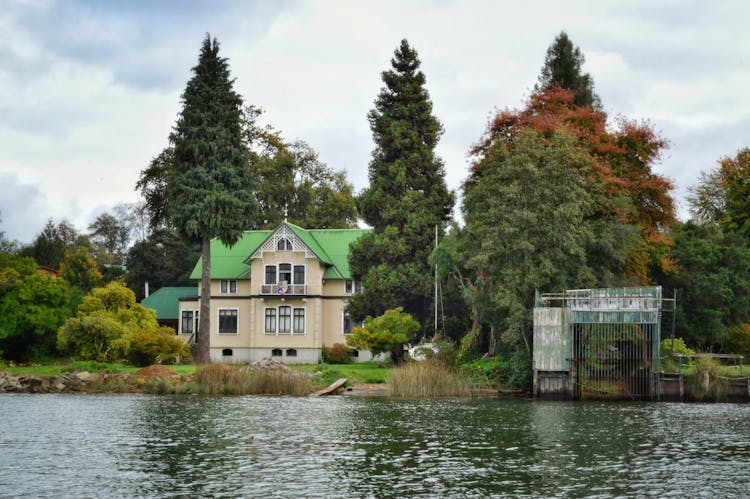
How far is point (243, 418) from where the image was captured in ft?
107

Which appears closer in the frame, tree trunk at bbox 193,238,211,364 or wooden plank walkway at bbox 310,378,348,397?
wooden plank walkway at bbox 310,378,348,397

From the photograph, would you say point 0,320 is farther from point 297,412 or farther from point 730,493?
point 730,493

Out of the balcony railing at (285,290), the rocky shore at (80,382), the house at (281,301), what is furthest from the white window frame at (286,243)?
the rocky shore at (80,382)

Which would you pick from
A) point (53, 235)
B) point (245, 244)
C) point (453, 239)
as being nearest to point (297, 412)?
point (453, 239)

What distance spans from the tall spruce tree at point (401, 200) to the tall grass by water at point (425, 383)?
15.3 m

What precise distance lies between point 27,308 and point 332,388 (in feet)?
69.1

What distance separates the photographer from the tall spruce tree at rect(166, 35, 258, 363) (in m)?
56.8

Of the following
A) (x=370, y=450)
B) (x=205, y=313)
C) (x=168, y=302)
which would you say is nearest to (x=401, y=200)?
(x=205, y=313)

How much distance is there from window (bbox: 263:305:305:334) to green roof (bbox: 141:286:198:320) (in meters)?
7.03

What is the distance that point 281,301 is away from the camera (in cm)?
6512

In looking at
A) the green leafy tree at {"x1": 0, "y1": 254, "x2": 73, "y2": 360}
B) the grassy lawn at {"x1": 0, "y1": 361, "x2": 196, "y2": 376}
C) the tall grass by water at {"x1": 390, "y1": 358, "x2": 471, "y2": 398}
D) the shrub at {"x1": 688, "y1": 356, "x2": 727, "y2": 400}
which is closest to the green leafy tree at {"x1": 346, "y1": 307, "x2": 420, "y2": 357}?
the tall grass by water at {"x1": 390, "y1": 358, "x2": 471, "y2": 398}

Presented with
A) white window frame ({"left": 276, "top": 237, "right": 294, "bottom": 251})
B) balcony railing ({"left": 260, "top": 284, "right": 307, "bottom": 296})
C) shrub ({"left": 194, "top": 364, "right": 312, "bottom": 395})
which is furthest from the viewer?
white window frame ({"left": 276, "top": 237, "right": 294, "bottom": 251})

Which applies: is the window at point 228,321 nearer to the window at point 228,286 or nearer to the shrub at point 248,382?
the window at point 228,286

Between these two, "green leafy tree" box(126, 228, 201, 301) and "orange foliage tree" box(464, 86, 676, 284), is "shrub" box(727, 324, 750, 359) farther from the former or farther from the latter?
"green leafy tree" box(126, 228, 201, 301)
